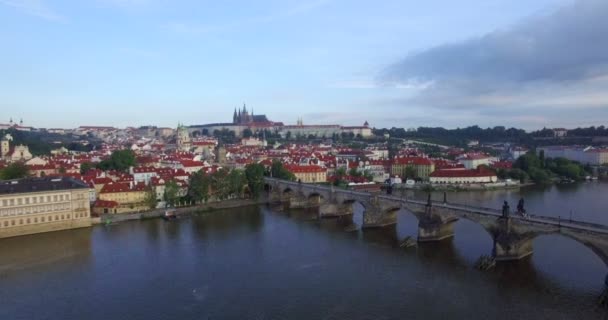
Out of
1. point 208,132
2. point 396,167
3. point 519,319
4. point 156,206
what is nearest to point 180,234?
point 156,206

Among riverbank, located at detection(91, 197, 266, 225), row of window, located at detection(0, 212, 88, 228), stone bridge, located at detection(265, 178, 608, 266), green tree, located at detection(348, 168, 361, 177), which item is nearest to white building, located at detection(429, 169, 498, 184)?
green tree, located at detection(348, 168, 361, 177)

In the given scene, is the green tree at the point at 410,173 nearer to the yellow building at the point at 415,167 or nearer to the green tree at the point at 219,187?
the yellow building at the point at 415,167

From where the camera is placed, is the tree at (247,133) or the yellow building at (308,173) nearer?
the yellow building at (308,173)

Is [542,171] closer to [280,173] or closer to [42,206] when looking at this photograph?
[280,173]

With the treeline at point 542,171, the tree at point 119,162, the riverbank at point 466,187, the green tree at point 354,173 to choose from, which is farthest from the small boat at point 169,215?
the treeline at point 542,171

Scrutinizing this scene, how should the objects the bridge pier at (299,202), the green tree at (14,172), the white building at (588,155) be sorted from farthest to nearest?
the white building at (588,155) → the green tree at (14,172) → the bridge pier at (299,202)

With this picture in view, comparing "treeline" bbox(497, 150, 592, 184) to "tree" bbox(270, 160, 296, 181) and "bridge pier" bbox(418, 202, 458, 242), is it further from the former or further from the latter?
"bridge pier" bbox(418, 202, 458, 242)

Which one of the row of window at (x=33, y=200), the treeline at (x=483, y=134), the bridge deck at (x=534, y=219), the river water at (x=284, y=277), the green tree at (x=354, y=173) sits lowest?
the river water at (x=284, y=277)

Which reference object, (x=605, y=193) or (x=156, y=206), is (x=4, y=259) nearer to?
(x=156, y=206)
